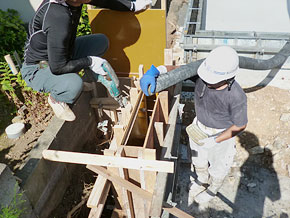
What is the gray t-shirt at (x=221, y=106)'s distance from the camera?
8.88 feet

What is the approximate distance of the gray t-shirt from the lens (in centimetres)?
271

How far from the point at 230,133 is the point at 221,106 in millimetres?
341

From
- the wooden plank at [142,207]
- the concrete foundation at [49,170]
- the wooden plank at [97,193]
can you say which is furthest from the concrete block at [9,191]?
the wooden plank at [142,207]

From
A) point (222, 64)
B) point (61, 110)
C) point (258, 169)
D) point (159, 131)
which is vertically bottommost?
point (258, 169)

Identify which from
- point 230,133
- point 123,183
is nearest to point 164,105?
point 230,133

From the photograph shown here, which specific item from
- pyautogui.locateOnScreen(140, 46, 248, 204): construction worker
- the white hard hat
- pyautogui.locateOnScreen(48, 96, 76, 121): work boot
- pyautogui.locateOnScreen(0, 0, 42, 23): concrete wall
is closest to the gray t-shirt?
pyautogui.locateOnScreen(140, 46, 248, 204): construction worker

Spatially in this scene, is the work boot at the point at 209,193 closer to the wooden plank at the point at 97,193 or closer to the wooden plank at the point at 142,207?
the wooden plank at the point at 142,207

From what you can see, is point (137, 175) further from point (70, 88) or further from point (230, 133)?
point (70, 88)

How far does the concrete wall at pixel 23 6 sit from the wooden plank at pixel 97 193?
5.37 m

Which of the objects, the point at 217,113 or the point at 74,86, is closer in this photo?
the point at 217,113

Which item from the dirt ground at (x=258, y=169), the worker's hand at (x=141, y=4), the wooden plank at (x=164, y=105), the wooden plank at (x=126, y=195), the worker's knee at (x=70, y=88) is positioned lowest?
the dirt ground at (x=258, y=169)

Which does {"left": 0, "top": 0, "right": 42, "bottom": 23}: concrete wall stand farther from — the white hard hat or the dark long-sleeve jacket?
the white hard hat

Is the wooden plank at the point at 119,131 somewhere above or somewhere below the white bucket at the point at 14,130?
above

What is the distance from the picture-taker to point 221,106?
2.83m
